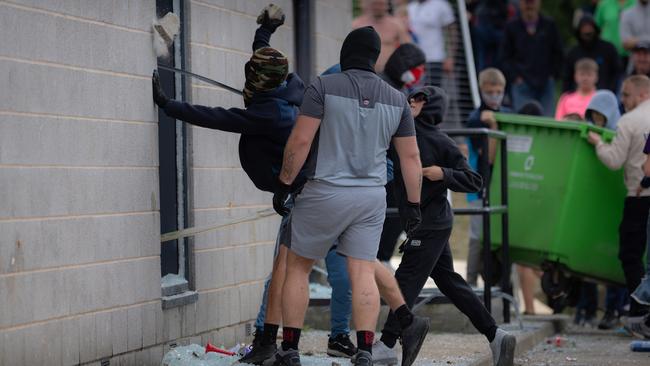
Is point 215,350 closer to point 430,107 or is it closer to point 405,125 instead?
point 405,125

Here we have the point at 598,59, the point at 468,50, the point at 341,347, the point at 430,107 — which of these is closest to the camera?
the point at 430,107

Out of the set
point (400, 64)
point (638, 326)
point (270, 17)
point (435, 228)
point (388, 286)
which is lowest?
point (638, 326)

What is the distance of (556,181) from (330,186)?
12.6 ft

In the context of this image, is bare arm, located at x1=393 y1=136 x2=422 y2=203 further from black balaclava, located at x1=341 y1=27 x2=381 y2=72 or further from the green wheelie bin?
the green wheelie bin

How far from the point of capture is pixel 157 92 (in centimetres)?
637

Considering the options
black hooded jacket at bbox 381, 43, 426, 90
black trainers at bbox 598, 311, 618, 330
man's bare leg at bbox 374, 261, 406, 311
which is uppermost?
black hooded jacket at bbox 381, 43, 426, 90

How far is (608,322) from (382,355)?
3.95 metres

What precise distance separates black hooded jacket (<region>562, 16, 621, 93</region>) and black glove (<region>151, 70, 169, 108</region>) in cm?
732

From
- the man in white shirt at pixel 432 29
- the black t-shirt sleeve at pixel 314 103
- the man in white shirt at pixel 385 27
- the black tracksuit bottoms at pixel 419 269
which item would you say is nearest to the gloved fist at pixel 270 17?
the black t-shirt sleeve at pixel 314 103

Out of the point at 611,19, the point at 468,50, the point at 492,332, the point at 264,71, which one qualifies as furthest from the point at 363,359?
the point at 468,50

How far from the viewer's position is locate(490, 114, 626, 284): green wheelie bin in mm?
9586

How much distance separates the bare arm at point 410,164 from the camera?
6.38 m

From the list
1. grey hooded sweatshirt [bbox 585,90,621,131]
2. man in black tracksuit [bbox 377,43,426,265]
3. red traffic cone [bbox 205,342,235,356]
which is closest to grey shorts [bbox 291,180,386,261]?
red traffic cone [bbox 205,342,235,356]

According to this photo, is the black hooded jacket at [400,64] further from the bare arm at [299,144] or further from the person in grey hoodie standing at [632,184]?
the bare arm at [299,144]
